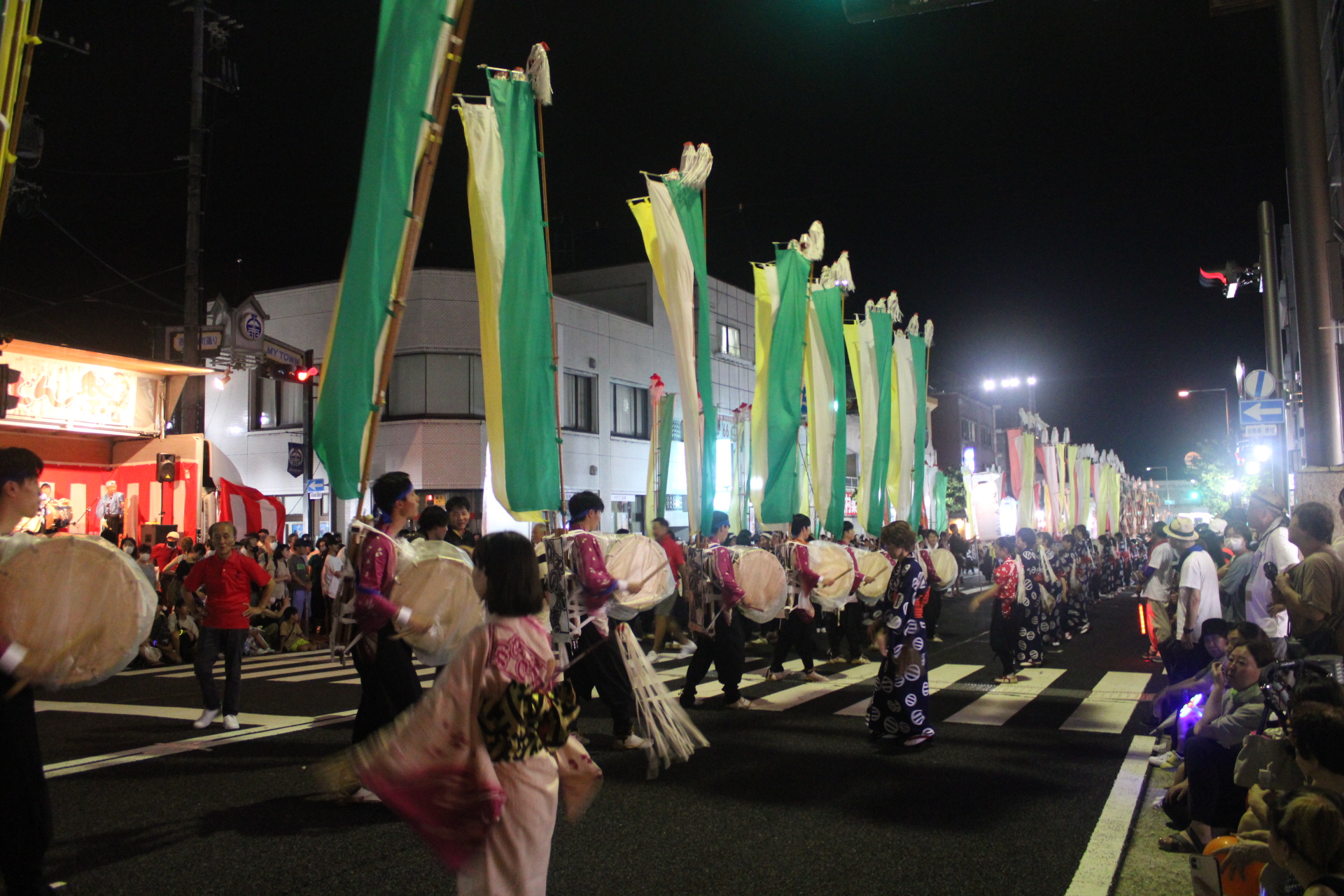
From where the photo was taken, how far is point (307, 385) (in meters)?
16.9

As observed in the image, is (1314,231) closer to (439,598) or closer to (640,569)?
(640,569)

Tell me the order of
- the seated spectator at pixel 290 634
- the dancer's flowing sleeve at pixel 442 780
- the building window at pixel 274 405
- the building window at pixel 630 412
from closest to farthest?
the dancer's flowing sleeve at pixel 442 780 → the seated spectator at pixel 290 634 → the building window at pixel 274 405 → the building window at pixel 630 412

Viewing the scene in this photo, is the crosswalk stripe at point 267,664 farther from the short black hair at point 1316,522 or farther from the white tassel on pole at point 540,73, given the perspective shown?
the short black hair at point 1316,522

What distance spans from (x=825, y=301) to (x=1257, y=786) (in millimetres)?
10897

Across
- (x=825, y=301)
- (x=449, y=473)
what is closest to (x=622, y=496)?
(x=449, y=473)

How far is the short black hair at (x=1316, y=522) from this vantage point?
555 centimetres

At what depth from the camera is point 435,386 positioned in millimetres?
23828

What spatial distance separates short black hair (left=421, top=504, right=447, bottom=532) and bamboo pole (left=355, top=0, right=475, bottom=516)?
94 centimetres

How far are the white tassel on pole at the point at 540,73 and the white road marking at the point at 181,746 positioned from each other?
5.69 metres

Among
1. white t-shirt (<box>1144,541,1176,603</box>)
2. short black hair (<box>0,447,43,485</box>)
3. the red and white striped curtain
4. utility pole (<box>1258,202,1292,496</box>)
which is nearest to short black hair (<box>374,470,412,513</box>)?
short black hair (<box>0,447,43,485</box>)

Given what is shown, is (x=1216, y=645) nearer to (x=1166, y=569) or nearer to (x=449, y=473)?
(x=1166, y=569)

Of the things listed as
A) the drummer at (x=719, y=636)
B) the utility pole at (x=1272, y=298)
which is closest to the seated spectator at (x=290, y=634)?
the drummer at (x=719, y=636)

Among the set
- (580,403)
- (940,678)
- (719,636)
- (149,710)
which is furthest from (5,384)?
(580,403)

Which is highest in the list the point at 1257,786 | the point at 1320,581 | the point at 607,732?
the point at 1320,581
